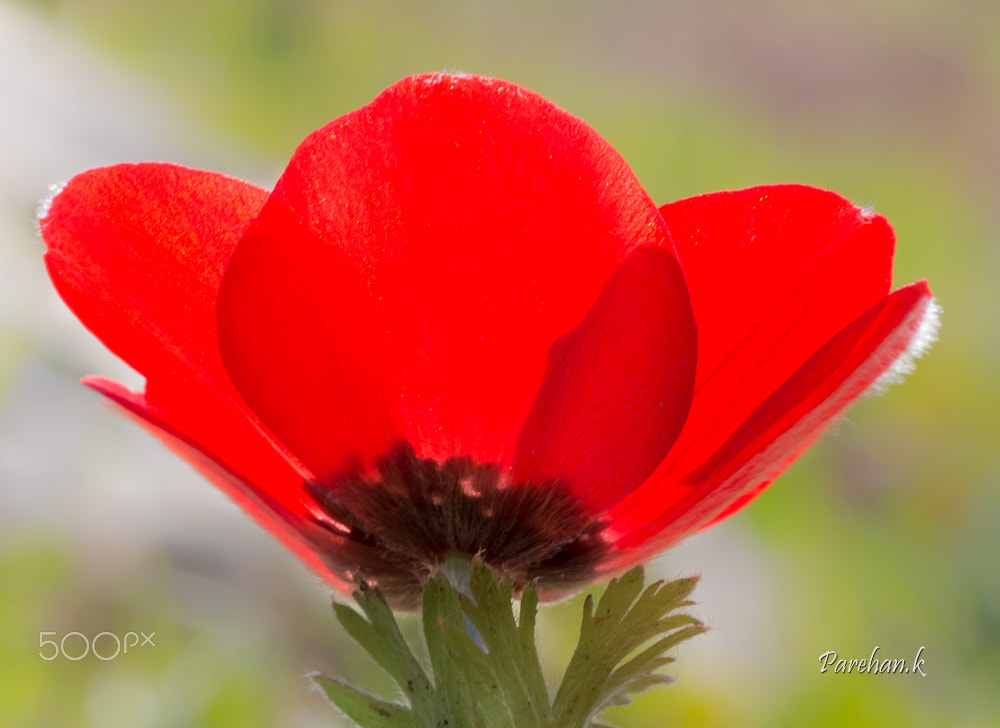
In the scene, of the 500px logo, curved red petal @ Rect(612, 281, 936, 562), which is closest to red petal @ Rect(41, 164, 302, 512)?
curved red petal @ Rect(612, 281, 936, 562)

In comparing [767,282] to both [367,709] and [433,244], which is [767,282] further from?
[367,709]

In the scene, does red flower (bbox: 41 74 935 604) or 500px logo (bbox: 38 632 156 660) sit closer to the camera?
red flower (bbox: 41 74 935 604)

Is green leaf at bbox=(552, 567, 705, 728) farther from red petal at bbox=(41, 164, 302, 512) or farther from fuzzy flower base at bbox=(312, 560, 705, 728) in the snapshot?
red petal at bbox=(41, 164, 302, 512)

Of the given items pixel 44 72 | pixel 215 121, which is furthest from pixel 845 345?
pixel 215 121

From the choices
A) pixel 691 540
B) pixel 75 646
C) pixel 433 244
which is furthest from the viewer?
pixel 691 540

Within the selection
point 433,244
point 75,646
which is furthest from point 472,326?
point 75,646

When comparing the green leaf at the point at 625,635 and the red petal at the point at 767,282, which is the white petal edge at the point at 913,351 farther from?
the green leaf at the point at 625,635
